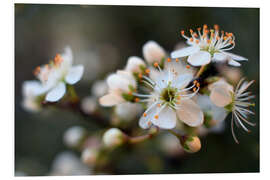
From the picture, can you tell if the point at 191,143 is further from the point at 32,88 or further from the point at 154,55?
the point at 32,88

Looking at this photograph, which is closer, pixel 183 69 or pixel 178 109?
pixel 178 109

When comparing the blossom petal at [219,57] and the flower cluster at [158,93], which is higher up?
the blossom petal at [219,57]

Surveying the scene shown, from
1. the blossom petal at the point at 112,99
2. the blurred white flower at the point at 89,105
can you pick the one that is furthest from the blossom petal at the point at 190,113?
the blurred white flower at the point at 89,105

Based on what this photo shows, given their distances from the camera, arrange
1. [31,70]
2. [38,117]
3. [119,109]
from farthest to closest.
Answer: [38,117], [31,70], [119,109]

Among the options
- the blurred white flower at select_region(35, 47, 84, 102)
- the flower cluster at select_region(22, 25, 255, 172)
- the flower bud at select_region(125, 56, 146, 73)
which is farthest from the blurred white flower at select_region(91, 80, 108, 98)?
the flower bud at select_region(125, 56, 146, 73)

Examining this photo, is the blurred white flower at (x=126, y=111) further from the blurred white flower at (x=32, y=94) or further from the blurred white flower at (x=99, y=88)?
the blurred white flower at (x=32, y=94)
